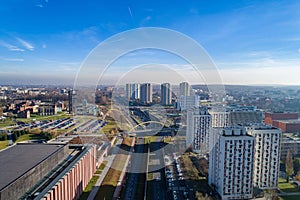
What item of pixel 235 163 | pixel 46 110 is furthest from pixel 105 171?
pixel 46 110

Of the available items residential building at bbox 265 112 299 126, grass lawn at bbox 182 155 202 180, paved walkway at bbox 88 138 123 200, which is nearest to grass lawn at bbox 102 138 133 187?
paved walkway at bbox 88 138 123 200

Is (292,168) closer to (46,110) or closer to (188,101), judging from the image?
(188,101)

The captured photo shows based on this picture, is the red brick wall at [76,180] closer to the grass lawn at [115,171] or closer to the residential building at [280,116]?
the grass lawn at [115,171]

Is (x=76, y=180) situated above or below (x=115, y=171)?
above

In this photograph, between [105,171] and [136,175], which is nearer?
[136,175]

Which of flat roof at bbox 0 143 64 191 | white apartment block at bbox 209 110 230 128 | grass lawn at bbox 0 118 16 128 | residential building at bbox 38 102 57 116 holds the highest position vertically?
white apartment block at bbox 209 110 230 128

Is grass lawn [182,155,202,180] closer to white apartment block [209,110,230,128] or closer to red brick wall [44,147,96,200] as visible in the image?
white apartment block [209,110,230,128]

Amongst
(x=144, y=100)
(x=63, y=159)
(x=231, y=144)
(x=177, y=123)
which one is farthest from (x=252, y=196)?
(x=144, y=100)
